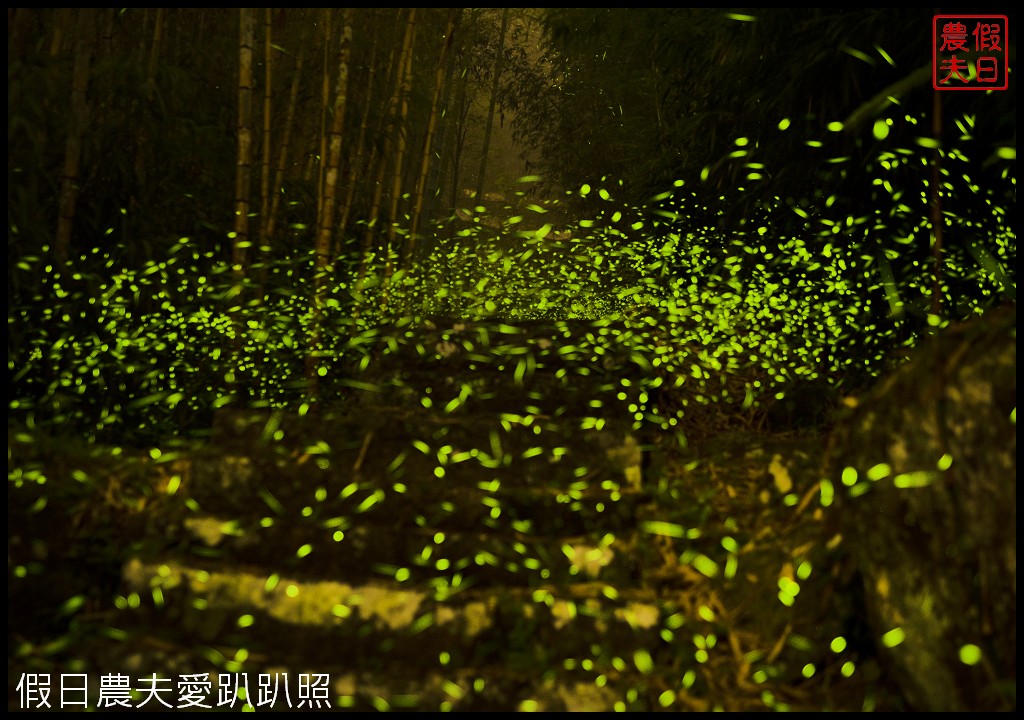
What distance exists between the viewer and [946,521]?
203 centimetres

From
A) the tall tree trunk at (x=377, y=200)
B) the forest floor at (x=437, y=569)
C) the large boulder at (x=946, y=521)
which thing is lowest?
the forest floor at (x=437, y=569)

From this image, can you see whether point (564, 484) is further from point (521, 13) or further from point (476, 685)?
point (521, 13)

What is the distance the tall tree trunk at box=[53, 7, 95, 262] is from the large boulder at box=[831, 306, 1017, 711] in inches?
139

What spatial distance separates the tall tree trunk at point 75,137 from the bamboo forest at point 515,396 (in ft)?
0.07

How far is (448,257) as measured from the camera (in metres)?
5.80

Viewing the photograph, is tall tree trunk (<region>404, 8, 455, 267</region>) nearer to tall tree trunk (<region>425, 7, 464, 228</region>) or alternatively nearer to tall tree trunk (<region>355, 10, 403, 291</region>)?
tall tree trunk (<region>355, 10, 403, 291</region>)

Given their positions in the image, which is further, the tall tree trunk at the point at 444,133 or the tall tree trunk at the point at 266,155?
the tall tree trunk at the point at 444,133

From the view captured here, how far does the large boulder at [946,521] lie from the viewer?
6.26ft

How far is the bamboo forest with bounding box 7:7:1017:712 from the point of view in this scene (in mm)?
2260

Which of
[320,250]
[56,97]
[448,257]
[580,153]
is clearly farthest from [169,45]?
[580,153]

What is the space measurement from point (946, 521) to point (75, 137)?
380cm

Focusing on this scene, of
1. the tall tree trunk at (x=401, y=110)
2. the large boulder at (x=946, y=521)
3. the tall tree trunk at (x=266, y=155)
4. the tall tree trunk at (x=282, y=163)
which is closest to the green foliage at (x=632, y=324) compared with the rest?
the tall tree trunk at (x=266, y=155)

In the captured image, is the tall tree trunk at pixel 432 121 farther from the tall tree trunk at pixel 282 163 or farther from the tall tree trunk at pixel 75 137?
the tall tree trunk at pixel 75 137

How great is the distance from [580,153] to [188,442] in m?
8.41
